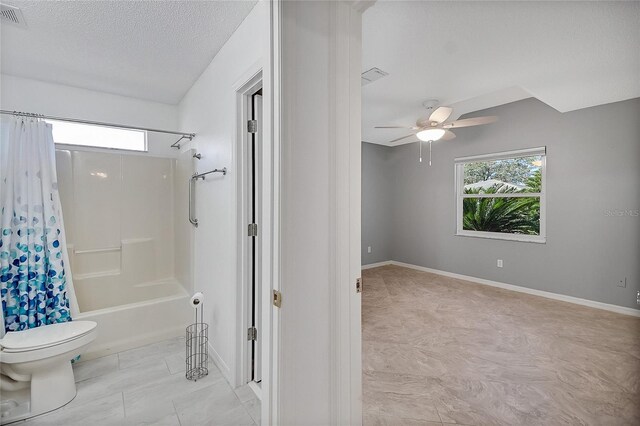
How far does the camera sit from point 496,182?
175 inches

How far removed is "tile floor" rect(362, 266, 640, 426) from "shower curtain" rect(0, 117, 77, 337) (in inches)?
101

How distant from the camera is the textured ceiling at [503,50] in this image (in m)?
1.85

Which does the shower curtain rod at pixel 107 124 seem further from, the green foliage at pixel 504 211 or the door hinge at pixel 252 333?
the green foliage at pixel 504 211

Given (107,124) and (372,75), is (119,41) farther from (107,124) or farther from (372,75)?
(372,75)

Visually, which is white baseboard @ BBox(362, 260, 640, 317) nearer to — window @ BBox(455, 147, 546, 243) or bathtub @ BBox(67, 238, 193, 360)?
window @ BBox(455, 147, 546, 243)

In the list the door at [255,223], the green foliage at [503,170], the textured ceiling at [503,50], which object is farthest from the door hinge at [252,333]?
the green foliage at [503,170]

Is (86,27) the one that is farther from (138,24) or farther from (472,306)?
(472,306)

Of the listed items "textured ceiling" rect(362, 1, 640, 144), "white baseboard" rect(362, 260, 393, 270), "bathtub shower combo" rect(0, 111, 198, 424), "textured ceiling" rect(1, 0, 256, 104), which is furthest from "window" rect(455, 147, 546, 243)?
"bathtub shower combo" rect(0, 111, 198, 424)

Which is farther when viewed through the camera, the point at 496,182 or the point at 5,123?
the point at 496,182

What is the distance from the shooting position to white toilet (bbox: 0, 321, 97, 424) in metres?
1.74

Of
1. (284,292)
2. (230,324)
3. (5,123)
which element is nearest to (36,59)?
(5,123)

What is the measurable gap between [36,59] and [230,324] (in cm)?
271

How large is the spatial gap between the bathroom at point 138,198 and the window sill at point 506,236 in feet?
12.9

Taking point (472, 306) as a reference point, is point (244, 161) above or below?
above
